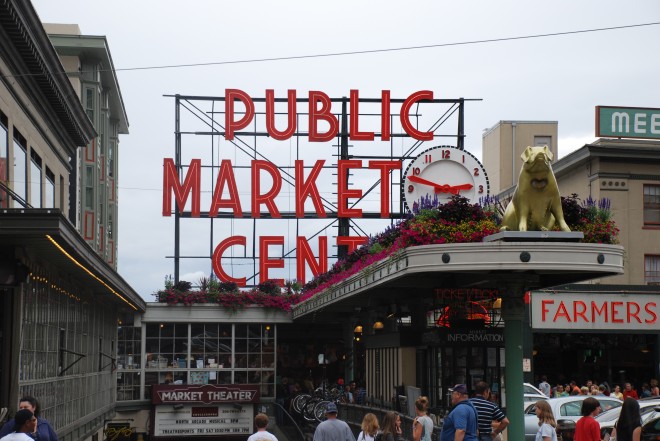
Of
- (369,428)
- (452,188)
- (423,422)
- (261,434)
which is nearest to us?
(261,434)

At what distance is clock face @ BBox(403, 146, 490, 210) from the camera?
4259 centimetres

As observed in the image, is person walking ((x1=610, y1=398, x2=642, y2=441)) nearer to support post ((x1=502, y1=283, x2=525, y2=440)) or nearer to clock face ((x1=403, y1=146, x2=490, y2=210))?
support post ((x1=502, y1=283, x2=525, y2=440))

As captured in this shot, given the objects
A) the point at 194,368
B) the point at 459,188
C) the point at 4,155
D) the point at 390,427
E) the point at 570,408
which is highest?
the point at 459,188

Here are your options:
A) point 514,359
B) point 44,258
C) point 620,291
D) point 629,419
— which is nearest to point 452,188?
point 620,291

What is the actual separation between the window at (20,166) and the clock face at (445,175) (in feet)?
60.3

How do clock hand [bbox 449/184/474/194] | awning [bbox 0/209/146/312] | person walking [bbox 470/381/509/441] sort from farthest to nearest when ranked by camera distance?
1. clock hand [bbox 449/184/474/194]
2. awning [bbox 0/209/146/312]
3. person walking [bbox 470/381/509/441]

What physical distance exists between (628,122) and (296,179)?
15.8 m

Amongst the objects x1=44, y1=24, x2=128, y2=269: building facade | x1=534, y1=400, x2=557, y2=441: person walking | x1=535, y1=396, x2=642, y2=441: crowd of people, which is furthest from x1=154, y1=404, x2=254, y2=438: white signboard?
x1=535, y1=396, x2=642, y2=441: crowd of people

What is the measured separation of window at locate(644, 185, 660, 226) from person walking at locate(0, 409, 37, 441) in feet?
122

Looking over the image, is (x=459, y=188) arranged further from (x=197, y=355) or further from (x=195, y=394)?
(x=197, y=355)

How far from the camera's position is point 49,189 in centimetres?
3200

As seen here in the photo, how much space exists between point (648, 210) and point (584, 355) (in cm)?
672

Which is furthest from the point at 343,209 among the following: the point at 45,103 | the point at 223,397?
the point at 45,103

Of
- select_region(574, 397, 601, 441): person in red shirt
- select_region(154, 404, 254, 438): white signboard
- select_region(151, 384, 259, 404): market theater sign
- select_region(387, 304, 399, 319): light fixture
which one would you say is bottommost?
select_region(154, 404, 254, 438): white signboard
